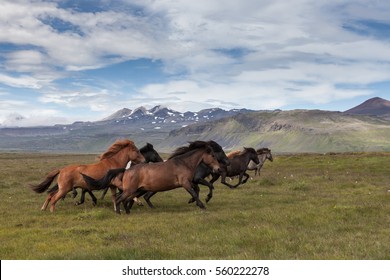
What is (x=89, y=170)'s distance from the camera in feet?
58.7

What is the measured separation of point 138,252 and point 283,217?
633 centimetres

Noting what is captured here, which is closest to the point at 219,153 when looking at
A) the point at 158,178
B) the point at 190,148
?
the point at 190,148

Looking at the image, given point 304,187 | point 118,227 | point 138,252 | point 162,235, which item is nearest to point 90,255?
point 138,252

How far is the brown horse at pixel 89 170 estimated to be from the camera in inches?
689

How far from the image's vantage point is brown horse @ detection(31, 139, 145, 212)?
57.4ft

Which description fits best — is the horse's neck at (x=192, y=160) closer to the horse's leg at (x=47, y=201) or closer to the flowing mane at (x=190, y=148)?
the flowing mane at (x=190, y=148)


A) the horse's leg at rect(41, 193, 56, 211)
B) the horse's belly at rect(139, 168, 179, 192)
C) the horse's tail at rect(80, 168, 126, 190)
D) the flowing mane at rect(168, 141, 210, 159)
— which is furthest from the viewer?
the horse's leg at rect(41, 193, 56, 211)

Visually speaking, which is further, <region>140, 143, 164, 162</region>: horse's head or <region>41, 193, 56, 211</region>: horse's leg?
<region>140, 143, 164, 162</region>: horse's head

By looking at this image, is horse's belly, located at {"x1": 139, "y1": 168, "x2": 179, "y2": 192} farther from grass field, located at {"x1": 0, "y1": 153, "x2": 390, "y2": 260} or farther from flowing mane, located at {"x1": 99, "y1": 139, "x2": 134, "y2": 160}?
flowing mane, located at {"x1": 99, "y1": 139, "x2": 134, "y2": 160}

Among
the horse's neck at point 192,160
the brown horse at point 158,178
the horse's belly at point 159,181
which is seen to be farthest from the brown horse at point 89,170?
the horse's neck at point 192,160

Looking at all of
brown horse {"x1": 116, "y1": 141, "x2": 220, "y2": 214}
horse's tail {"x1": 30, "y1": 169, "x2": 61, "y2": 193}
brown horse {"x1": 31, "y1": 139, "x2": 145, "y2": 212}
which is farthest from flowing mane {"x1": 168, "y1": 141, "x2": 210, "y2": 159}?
horse's tail {"x1": 30, "y1": 169, "x2": 61, "y2": 193}

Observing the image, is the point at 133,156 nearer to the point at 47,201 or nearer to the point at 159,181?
the point at 159,181

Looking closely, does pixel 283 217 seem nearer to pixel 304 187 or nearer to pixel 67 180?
pixel 67 180

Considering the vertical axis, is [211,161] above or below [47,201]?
above
